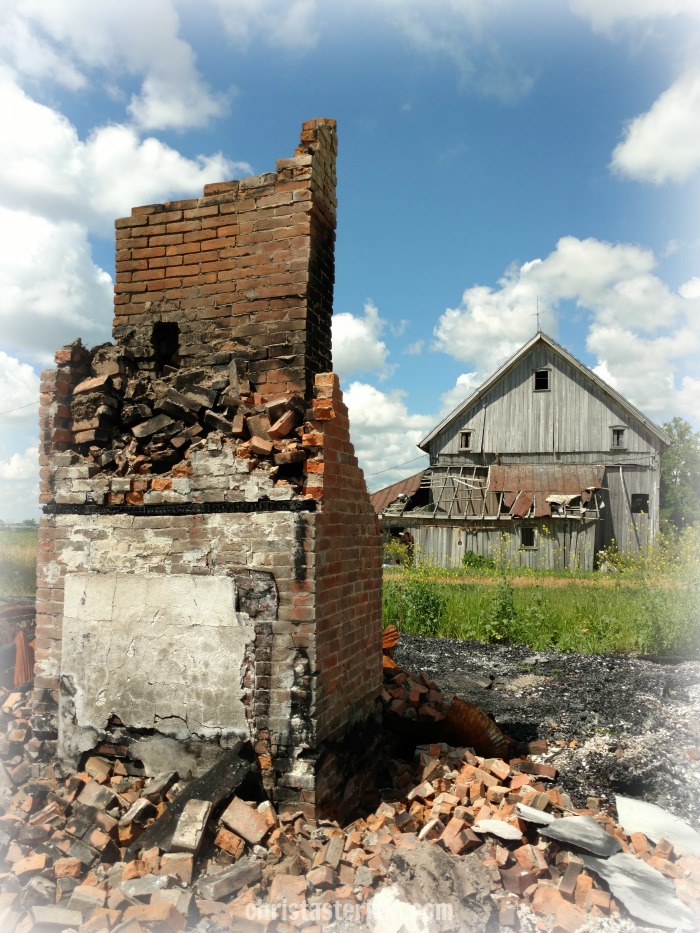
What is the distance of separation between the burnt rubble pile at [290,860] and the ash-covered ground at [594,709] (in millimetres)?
770

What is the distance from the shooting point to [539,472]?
2195 cm

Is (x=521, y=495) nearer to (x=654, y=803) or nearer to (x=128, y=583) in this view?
(x=654, y=803)

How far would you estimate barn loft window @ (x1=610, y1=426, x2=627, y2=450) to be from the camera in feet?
70.9

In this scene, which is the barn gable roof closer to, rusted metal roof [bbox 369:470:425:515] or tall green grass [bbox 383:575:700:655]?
rusted metal roof [bbox 369:470:425:515]

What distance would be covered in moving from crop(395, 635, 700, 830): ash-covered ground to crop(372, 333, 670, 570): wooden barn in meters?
11.5

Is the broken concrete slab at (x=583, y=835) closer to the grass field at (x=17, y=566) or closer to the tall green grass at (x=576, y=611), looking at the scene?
the tall green grass at (x=576, y=611)

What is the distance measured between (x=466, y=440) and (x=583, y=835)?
788 inches

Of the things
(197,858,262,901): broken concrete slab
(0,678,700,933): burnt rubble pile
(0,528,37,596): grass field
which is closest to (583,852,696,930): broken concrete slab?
(0,678,700,933): burnt rubble pile

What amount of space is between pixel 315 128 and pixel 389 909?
4.88m

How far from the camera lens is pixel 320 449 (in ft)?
13.5

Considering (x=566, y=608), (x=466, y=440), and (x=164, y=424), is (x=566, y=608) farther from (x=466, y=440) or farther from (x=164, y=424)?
(x=466, y=440)

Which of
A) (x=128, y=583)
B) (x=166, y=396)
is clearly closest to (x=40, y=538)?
(x=128, y=583)

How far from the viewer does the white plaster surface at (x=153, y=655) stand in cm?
403

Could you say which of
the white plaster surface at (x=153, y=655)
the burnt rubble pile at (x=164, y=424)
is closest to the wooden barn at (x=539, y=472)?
the burnt rubble pile at (x=164, y=424)
